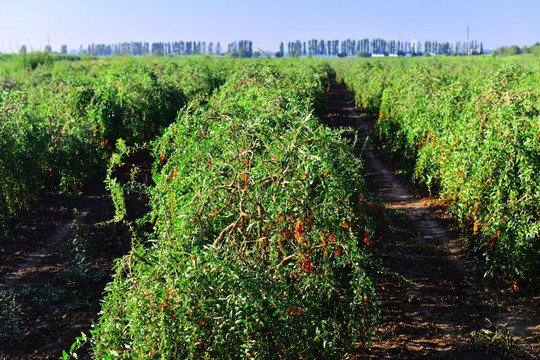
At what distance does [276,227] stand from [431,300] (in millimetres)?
3558

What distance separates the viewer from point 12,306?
6.64 meters

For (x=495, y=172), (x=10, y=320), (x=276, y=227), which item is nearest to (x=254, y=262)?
(x=276, y=227)

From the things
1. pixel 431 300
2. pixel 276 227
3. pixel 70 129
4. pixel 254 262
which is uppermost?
pixel 70 129

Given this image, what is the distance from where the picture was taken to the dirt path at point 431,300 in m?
5.71

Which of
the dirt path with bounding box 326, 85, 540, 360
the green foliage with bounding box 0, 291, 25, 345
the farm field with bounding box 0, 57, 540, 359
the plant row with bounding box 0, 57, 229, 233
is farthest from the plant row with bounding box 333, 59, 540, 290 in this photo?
the plant row with bounding box 0, 57, 229, 233

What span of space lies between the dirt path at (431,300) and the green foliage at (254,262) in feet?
2.26

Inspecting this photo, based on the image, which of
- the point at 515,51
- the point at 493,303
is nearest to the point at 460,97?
the point at 493,303

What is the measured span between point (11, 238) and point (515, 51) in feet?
533

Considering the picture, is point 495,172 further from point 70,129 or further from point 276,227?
point 70,129

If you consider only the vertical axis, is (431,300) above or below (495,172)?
below

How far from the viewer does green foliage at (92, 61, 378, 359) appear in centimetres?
355

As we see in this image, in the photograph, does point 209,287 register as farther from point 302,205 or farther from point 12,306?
point 12,306

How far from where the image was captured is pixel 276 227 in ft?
14.5

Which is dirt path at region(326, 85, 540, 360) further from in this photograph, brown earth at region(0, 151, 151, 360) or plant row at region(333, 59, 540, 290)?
brown earth at region(0, 151, 151, 360)
